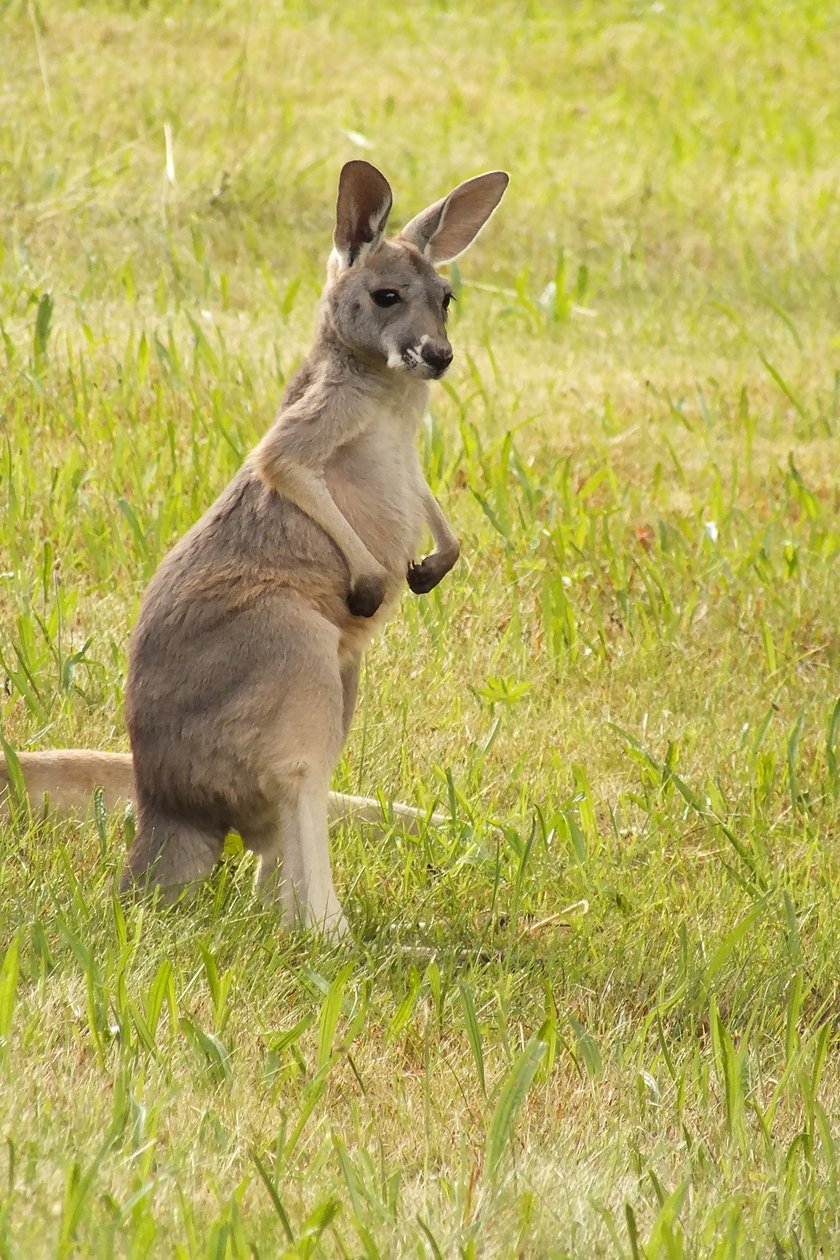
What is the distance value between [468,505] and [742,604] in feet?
3.25

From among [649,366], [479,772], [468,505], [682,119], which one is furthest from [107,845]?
[682,119]

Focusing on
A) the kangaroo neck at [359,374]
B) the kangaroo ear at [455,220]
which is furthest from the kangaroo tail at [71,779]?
the kangaroo ear at [455,220]

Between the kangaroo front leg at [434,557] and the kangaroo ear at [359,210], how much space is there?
0.55 meters

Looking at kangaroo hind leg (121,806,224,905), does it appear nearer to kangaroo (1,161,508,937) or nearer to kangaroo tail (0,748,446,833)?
kangaroo (1,161,508,937)

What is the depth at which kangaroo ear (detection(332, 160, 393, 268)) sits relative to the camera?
11.8 ft

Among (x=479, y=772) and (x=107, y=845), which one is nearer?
(x=107, y=845)

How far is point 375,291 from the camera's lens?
11.9 ft

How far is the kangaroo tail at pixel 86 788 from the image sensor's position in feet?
11.9

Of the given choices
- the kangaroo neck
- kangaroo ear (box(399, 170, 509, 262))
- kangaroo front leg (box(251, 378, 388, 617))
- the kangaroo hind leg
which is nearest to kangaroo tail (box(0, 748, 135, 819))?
the kangaroo hind leg

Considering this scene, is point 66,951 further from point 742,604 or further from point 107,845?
point 742,604

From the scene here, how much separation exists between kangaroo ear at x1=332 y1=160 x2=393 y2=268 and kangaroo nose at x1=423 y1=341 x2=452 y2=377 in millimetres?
→ 315

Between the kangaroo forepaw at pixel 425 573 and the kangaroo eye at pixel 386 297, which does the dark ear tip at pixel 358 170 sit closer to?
the kangaroo eye at pixel 386 297

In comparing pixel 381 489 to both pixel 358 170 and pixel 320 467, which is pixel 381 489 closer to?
pixel 320 467

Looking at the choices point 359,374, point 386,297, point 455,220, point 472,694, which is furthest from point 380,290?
point 472,694
